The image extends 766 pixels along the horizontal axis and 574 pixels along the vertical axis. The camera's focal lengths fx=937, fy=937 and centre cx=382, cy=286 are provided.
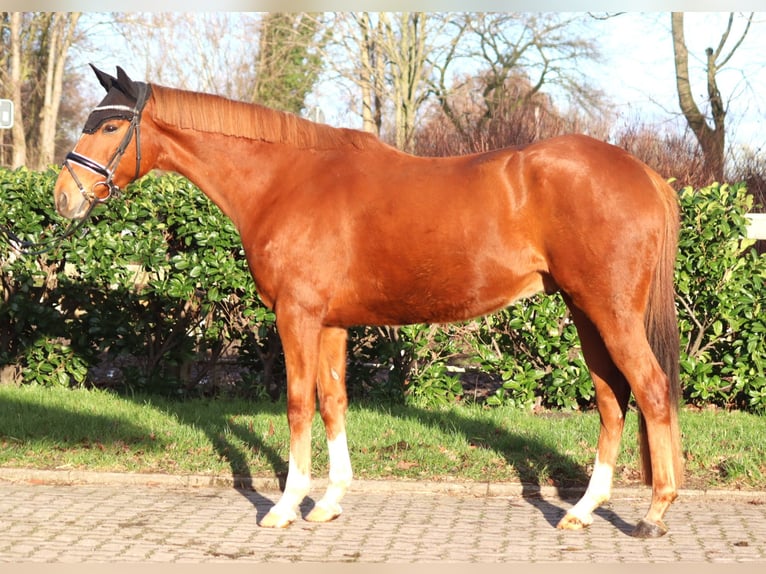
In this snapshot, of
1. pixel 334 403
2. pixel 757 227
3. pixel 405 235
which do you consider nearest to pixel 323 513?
pixel 334 403

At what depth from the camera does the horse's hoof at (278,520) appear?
16.8ft

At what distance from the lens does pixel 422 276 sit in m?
5.18

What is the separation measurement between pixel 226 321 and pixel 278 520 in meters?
3.70

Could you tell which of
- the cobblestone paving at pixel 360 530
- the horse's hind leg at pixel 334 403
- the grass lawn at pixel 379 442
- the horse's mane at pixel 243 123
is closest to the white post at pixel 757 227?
the grass lawn at pixel 379 442

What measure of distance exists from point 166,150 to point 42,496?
7.41 ft

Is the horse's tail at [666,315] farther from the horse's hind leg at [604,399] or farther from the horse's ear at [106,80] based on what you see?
the horse's ear at [106,80]

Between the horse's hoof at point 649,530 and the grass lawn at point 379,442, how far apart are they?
1.12m

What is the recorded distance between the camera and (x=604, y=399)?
17.8ft

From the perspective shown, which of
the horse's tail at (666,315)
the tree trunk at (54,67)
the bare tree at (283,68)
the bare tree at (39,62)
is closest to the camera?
the horse's tail at (666,315)

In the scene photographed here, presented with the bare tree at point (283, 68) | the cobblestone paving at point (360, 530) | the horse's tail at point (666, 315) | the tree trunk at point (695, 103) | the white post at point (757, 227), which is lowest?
the cobblestone paving at point (360, 530)

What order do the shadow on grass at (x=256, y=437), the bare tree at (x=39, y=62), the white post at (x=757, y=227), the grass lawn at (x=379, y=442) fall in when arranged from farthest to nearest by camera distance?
the bare tree at (x=39, y=62) < the white post at (x=757, y=227) < the grass lawn at (x=379, y=442) < the shadow on grass at (x=256, y=437)

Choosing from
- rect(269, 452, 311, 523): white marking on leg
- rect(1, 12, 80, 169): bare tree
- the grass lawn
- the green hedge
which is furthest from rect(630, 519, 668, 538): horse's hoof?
rect(1, 12, 80, 169): bare tree

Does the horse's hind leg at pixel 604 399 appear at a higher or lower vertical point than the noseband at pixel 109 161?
lower

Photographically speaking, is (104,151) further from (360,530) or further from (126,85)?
(360,530)
